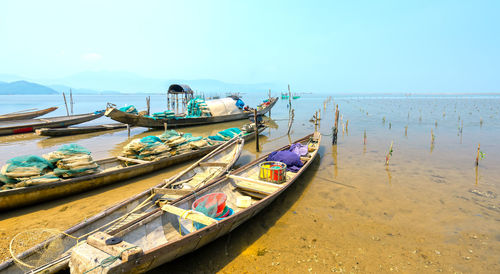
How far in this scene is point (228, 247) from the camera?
5199 mm

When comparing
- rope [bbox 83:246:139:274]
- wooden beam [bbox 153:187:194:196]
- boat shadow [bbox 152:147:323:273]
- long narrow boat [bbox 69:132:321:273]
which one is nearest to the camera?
rope [bbox 83:246:139:274]

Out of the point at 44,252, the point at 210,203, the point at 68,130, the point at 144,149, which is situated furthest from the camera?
the point at 68,130

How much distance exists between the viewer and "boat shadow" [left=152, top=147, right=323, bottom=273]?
4539 millimetres

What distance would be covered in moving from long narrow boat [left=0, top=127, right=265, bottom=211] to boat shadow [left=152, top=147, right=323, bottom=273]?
4.91m

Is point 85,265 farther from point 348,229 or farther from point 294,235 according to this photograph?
point 348,229

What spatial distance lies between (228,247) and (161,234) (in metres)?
1.54

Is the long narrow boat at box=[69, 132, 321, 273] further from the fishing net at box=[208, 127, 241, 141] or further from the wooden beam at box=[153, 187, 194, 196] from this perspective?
the fishing net at box=[208, 127, 241, 141]

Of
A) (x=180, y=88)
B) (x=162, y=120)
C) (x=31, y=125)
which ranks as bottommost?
(x=31, y=125)

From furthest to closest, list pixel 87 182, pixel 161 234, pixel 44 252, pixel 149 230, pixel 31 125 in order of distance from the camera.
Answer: pixel 31 125 → pixel 87 182 → pixel 161 234 → pixel 149 230 → pixel 44 252

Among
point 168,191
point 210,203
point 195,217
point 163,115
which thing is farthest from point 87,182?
point 163,115

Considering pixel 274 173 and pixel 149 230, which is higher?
pixel 274 173

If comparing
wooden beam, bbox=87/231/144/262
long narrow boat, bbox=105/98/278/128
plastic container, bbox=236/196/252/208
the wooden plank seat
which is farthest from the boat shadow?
long narrow boat, bbox=105/98/278/128

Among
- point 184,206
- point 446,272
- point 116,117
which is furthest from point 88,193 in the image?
point 116,117

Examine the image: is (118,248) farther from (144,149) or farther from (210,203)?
(144,149)
